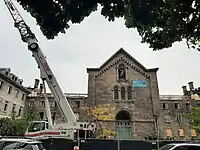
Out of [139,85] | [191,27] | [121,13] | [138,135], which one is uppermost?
[139,85]

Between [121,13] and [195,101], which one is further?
[195,101]

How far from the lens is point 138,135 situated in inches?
1275

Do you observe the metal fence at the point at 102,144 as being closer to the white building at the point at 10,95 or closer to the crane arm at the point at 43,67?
the crane arm at the point at 43,67

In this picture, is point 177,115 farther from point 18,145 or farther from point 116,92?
point 18,145

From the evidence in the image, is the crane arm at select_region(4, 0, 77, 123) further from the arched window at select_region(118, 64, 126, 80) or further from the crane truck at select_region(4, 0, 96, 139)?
the arched window at select_region(118, 64, 126, 80)

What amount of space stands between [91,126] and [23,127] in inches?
805

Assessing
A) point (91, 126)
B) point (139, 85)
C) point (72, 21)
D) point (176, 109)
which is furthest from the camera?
point (176, 109)

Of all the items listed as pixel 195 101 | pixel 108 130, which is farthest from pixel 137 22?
pixel 195 101

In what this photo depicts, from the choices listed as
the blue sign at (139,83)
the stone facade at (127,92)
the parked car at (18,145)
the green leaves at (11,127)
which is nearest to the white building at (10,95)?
the green leaves at (11,127)

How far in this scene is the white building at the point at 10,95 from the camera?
35906 mm

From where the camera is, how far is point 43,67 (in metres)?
16.2

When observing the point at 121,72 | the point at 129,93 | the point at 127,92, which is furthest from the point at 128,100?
the point at 121,72

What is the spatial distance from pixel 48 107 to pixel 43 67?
116 inches

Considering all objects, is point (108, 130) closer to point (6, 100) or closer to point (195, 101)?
point (6, 100)
